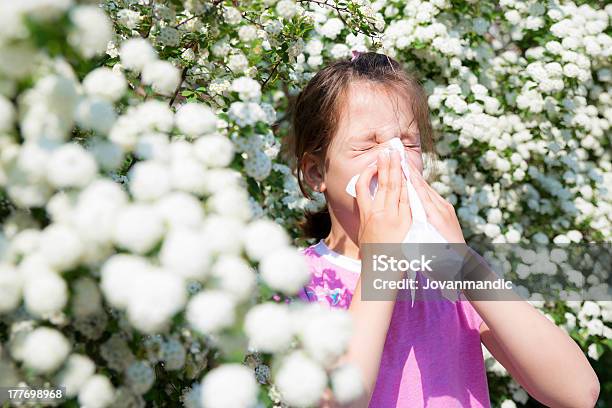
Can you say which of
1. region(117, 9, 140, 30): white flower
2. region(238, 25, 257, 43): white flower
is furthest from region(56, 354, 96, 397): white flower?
region(117, 9, 140, 30): white flower

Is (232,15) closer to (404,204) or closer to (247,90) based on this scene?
(247,90)

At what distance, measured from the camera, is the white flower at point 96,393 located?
96 centimetres

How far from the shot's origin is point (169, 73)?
115cm

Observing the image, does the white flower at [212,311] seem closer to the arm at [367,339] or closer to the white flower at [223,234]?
the white flower at [223,234]

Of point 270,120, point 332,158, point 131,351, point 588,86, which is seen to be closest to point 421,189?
point 332,158

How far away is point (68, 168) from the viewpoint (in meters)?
0.88

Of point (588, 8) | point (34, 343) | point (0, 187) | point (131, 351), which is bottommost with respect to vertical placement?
point (588, 8)

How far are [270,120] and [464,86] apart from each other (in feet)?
6.68

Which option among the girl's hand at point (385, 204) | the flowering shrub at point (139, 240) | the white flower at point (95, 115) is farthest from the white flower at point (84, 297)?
the girl's hand at point (385, 204)

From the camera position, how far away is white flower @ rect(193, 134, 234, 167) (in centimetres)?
104

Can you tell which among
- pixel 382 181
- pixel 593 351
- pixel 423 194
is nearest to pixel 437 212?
pixel 423 194

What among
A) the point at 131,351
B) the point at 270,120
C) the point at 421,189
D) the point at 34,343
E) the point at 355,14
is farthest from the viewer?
the point at 355,14

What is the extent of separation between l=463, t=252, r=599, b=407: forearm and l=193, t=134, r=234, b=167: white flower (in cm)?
90

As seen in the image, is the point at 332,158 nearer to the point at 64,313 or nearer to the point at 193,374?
the point at 193,374
